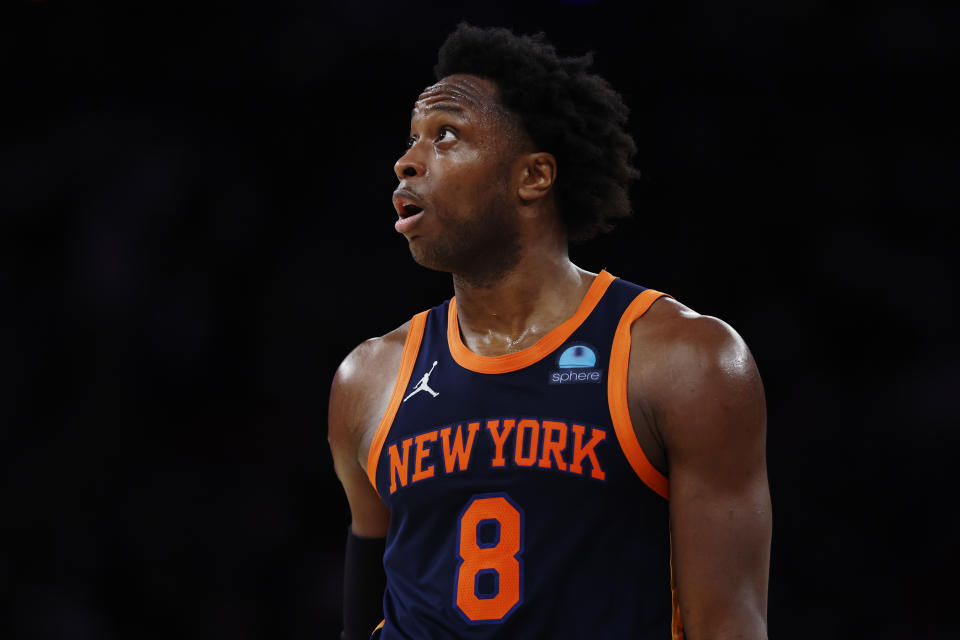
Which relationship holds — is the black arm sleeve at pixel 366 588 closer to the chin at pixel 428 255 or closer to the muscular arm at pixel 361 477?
the muscular arm at pixel 361 477

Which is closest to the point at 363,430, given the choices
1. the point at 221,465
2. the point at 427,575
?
the point at 427,575

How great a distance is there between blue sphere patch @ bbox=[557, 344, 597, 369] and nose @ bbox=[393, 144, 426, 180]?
1.34 ft

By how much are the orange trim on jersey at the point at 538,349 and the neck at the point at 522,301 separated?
0.03 metres

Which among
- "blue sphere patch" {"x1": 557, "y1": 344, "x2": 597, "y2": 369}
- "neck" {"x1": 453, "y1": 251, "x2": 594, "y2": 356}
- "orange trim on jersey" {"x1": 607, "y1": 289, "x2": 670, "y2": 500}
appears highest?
"neck" {"x1": 453, "y1": 251, "x2": 594, "y2": 356}

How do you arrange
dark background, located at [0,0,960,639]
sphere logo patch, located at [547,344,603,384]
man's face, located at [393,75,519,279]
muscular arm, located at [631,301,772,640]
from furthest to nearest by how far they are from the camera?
dark background, located at [0,0,960,639] → man's face, located at [393,75,519,279] → sphere logo patch, located at [547,344,603,384] → muscular arm, located at [631,301,772,640]

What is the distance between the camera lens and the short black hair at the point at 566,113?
5.74ft

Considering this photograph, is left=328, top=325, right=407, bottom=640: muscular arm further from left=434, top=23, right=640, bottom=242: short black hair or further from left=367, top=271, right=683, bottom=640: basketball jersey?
left=434, top=23, right=640, bottom=242: short black hair

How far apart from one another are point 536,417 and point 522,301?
0.25 metres

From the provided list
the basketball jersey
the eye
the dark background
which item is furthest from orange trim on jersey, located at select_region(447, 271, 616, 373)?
the dark background

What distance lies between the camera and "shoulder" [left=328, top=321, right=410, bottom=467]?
1.76 meters

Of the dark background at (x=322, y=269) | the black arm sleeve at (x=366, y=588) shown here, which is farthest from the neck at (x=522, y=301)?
the dark background at (x=322, y=269)

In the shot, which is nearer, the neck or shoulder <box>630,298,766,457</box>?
shoulder <box>630,298,766,457</box>

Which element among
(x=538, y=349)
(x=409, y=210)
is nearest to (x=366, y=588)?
(x=538, y=349)

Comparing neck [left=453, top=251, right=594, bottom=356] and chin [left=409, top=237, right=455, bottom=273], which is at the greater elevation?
chin [left=409, top=237, right=455, bottom=273]
